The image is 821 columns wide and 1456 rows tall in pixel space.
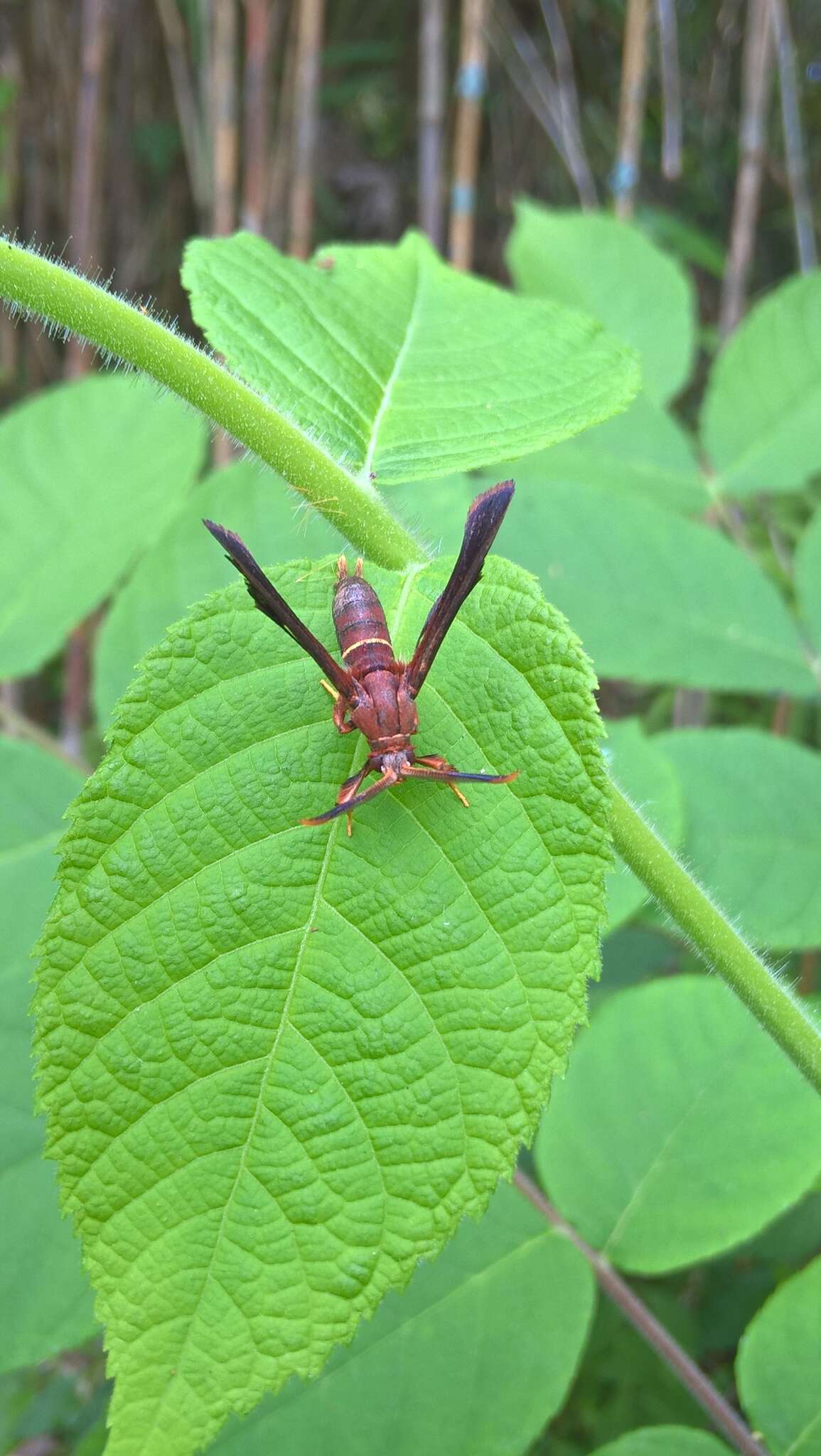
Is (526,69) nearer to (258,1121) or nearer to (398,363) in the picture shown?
(398,363)

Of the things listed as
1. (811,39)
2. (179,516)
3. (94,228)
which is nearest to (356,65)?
(94,228)

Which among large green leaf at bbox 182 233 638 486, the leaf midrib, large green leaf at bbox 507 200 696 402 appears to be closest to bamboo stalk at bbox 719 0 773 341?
large green leaf at bbox 507 200 696 402

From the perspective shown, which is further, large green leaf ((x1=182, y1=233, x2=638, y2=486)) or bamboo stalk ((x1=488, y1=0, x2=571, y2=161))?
→ bamboo stalk ((x1=488, y1=0, x2=571, y2=161))

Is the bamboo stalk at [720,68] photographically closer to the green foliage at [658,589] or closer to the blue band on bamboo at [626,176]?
the blue band on bamboo at [626,176]

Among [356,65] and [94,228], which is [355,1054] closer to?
[94,228]

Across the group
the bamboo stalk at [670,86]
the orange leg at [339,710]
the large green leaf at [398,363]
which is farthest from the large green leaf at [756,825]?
the bamboo stalk at [670,86]

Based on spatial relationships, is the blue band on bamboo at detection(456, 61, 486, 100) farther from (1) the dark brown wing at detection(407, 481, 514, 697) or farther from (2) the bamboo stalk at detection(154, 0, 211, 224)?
(1) the dark brown wing at detection(407, 481, 514, 697)

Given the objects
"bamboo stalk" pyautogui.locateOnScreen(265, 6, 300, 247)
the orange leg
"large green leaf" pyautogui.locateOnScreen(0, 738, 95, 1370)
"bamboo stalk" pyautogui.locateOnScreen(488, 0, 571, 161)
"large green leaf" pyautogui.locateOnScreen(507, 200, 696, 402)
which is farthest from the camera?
"bamboo stalk" pyautogui.locateOnScreen(488, 0, 571, 161)
